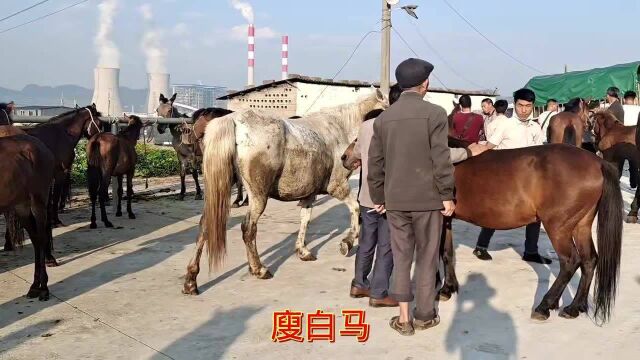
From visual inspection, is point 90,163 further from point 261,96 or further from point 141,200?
point 261,96

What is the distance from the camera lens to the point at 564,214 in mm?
4223

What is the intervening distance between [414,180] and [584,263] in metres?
1.82

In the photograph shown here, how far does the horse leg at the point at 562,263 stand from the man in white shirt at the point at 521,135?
1442 millimetres

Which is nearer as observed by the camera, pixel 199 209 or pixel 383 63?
pixel 199 209

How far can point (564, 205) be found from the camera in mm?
4211

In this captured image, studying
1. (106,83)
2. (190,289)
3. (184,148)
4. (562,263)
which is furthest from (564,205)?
(106,83)

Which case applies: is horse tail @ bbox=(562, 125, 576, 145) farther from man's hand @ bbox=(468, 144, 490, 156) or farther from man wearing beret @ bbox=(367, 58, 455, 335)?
man wearing beret @ bbox=(367, 58, 455, 335)

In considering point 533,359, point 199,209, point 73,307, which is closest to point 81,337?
point 73,307

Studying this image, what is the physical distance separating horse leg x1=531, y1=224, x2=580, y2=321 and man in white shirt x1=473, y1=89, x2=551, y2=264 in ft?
4.73

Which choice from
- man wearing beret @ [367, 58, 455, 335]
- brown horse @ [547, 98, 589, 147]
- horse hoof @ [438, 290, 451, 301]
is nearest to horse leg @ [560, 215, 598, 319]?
horse hoof @ [438, 290, 451, 301]

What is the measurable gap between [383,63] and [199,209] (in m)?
6.46

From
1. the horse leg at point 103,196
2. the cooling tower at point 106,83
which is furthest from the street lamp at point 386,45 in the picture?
the cooling tower at point 106,83

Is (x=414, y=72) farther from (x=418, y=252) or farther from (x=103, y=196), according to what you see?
(x=103, y=196)

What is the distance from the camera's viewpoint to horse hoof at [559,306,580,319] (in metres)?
4.26
